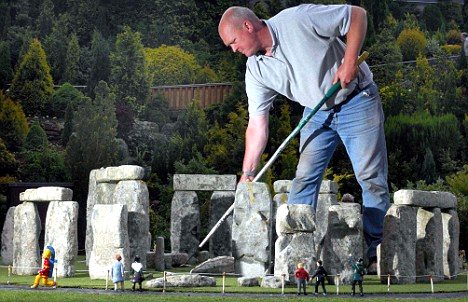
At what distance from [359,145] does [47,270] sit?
239 inches

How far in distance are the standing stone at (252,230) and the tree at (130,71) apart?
21.1 meters

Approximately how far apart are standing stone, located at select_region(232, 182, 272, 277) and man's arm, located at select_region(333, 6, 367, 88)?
21.7 feet

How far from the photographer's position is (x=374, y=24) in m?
50.1

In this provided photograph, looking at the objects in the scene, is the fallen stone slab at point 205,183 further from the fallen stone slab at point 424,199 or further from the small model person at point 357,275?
the small model person at point 357,275

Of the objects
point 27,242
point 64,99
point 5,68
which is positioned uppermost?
point 5,68

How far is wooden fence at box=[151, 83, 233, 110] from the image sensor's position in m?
47.9

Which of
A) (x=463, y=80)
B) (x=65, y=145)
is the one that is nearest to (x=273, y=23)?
(x=65, y=145)

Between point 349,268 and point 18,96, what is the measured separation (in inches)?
982

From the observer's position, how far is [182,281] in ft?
76.7

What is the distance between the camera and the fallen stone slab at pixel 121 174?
30266 millimetres

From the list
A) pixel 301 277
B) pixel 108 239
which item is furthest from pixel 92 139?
pixel 301 277

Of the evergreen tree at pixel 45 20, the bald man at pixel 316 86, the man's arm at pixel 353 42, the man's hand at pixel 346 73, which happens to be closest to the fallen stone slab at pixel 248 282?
the bald man at pixel 316 86

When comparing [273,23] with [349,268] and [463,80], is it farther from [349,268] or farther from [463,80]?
[463,80]

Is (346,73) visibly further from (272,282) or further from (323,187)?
(323,187)
